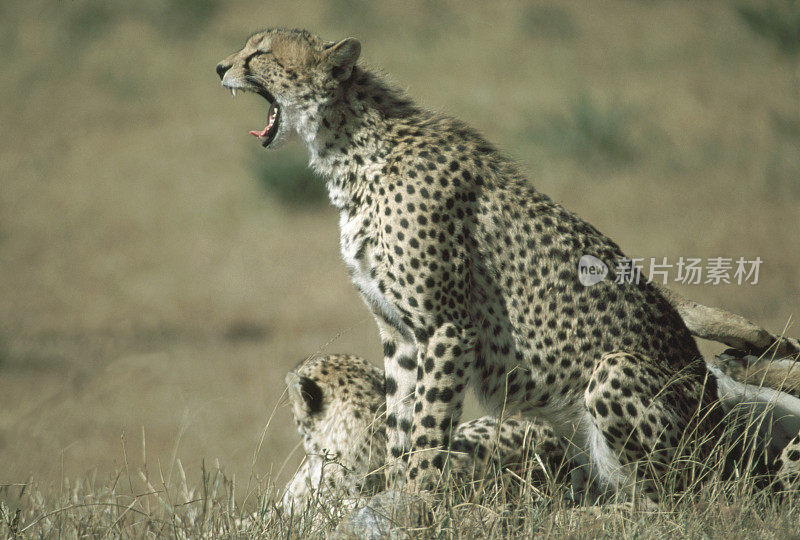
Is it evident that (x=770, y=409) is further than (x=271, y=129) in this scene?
Yes

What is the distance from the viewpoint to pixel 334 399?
3508mm

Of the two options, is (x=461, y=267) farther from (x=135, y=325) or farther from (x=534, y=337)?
(x=135, y=325)

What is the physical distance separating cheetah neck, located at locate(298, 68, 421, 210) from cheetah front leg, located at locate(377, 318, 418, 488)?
45cm

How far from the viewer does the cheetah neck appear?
3.26 metres

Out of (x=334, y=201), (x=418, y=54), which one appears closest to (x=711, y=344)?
(x=334, y=201)

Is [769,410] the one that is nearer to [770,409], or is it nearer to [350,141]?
[770,409]

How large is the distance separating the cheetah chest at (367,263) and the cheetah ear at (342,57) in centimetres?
49

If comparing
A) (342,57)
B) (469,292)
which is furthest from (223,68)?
(469,292)

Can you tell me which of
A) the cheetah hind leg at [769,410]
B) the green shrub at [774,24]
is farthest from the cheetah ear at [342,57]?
the green shrub at [774,24]

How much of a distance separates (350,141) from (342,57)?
29 cm

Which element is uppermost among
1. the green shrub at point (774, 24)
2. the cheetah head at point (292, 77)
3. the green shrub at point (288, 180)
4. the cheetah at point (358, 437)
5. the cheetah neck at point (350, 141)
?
the green shrub at point (774, 24)

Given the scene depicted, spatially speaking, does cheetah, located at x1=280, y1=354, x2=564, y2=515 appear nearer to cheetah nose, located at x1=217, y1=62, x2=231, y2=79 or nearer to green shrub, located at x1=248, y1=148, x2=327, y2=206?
cheetah nose, located at x1=217, y1=62, x2=231, y2=79

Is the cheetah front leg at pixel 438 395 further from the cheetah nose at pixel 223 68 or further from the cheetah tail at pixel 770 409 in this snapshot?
the cheetah nose at pixel 223 68

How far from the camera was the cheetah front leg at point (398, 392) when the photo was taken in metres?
3.14
